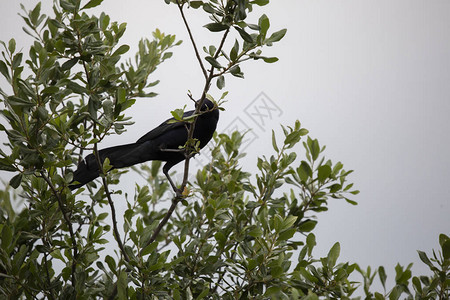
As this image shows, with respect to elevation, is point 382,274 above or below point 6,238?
below

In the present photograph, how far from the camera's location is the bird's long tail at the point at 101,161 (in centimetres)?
251

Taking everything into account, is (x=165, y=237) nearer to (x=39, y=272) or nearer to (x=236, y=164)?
(x=236, y=164)

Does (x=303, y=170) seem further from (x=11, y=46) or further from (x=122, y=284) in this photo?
(x=11, y=46)

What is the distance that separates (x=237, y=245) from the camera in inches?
98.7

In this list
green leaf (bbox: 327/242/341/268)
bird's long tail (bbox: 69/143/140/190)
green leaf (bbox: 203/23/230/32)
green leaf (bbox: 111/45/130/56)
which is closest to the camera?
green leaf (bbox: 203/23/230/32)

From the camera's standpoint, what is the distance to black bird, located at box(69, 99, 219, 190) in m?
2.53

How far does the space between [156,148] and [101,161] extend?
365 mm

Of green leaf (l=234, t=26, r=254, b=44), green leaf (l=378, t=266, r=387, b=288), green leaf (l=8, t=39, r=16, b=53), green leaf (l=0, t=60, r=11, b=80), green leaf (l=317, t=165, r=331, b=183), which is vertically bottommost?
green leaf (l=378, t=266, r=387, b=288)

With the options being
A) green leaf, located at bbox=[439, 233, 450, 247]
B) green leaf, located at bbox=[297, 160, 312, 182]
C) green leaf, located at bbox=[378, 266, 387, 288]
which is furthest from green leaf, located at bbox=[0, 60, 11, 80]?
green leaf, located at bbox=[439, 233, 450, 247]

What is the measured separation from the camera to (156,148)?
111 inches

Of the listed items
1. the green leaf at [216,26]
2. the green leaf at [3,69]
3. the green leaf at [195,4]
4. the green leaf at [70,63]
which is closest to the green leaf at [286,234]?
the green leaf at [216,26]

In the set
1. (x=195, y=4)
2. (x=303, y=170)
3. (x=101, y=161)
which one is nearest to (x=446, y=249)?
(x=303, y=170)

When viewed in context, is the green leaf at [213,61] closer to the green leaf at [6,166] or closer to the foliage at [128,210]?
the foliage at [128,210]

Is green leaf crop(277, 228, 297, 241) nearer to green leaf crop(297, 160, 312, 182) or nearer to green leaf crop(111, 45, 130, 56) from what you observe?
green leaf crop(297, 160, 312, 182)
